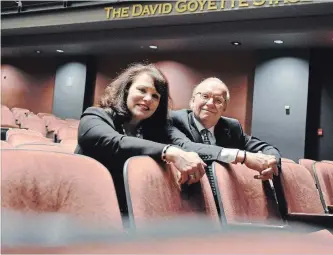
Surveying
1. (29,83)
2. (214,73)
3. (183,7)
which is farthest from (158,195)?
(29,83)

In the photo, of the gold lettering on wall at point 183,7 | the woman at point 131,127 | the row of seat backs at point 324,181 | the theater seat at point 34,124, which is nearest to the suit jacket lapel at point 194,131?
the woman at point 131,127

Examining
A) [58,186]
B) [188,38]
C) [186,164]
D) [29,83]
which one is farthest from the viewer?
[29,83]

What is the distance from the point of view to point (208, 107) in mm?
1399

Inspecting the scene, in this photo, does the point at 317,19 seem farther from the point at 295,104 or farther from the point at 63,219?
the point at 63,219

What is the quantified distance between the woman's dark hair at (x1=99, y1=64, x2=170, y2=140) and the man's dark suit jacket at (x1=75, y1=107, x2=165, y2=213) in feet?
0.19

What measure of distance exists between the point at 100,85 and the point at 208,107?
4.71 meters

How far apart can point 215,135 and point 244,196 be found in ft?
1.12

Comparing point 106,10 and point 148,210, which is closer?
point 148,210

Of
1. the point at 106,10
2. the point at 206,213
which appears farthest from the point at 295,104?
the point at 206,213

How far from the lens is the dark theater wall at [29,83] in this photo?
6.46 m

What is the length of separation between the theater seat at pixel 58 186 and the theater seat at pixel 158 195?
3.4 inches

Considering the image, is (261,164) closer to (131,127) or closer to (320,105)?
(131,127)

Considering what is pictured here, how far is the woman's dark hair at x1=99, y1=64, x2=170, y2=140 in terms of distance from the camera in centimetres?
114

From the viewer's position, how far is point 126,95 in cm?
117
